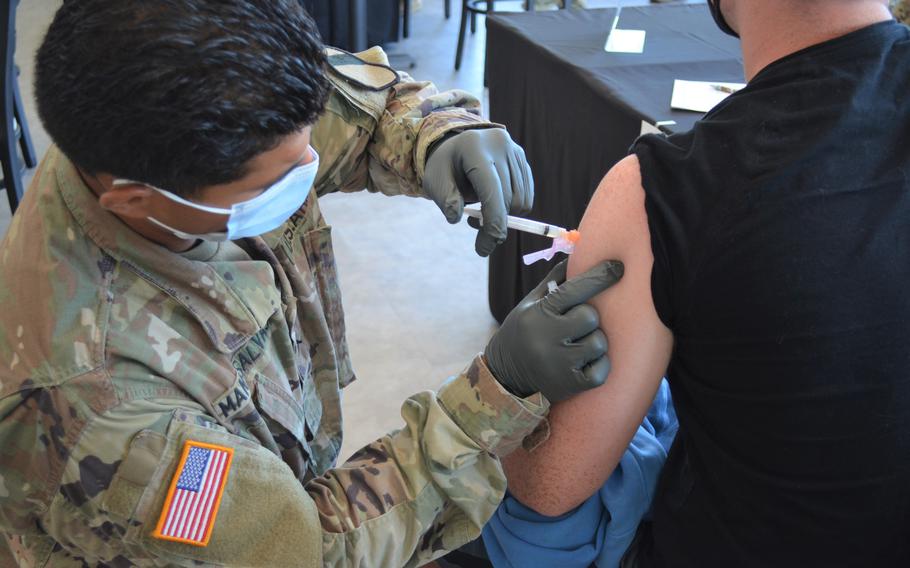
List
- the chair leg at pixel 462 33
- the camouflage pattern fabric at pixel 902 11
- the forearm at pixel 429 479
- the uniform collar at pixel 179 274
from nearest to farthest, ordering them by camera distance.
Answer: the uniform collar at pixel 179 274, the forearm at pixel 429 479, the camouflage pattern fabric at pixel 902 11, the chair leg at pixel 462 33

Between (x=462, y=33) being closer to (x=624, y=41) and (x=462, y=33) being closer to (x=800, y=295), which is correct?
(x=624, y=41)

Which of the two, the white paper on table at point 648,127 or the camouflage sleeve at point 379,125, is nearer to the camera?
the camouflage sleeve at point 379,125

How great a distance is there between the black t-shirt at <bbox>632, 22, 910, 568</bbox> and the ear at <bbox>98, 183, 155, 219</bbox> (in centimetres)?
56

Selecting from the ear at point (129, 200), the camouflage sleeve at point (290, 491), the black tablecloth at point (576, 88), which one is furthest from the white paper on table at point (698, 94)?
the ear at point (129, 200)

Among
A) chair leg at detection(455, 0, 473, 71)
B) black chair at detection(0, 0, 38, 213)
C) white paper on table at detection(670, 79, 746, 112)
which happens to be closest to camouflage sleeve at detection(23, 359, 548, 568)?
white paper on table at detection(670, 79, 746, 112)

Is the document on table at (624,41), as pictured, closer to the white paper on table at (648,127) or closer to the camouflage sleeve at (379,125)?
the white paper on table at (648,127)

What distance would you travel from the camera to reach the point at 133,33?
0.74 m

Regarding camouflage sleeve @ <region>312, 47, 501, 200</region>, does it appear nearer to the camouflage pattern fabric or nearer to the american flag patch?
the american flag patch

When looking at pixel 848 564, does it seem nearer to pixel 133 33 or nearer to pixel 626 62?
pixel 133 33

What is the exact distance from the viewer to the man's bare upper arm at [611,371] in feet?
3.31

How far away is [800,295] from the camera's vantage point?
2.77 ft

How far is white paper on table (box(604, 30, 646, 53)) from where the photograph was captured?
2.18 meters

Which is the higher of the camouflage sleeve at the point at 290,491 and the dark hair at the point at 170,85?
the dark hair at the point at 170,85

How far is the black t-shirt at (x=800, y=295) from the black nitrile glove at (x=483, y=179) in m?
0.29
